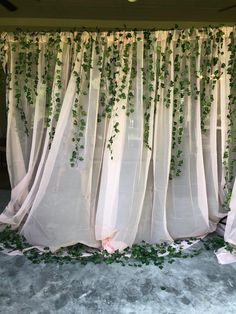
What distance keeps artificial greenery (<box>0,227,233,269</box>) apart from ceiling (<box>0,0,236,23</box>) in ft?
10.8

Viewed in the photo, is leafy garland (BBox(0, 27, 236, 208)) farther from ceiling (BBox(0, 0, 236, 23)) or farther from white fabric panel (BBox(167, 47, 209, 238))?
ceiling (BBox(0, 0, 236, 23))

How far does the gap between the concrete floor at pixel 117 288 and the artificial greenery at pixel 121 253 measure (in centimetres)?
7

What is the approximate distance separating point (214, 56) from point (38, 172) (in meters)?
1.72

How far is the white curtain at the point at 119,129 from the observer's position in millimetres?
2572

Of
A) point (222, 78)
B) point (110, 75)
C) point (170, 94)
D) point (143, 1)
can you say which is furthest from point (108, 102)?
point (143, 1)

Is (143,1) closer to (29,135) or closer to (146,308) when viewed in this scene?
(29,135)

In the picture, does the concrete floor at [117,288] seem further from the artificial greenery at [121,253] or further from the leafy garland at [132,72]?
the leafy garland at [132,72]

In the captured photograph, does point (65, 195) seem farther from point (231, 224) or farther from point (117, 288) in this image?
point (231, 224)

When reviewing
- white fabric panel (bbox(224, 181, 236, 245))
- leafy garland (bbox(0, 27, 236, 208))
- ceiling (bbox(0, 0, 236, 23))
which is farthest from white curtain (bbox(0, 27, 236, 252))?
ceiling (bbox(0, 0, 236, 23))

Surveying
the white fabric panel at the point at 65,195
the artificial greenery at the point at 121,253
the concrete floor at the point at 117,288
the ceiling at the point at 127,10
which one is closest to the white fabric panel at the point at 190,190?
the artificial greenery at the point at 121,253

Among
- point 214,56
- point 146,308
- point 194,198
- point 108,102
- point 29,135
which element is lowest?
point 146,308

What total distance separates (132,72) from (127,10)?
2811 millimetres

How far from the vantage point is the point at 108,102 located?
2596 millimetres

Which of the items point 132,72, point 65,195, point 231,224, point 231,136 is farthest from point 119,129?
point 231,224
